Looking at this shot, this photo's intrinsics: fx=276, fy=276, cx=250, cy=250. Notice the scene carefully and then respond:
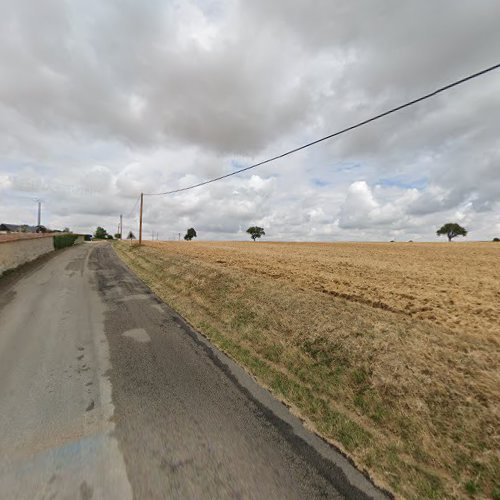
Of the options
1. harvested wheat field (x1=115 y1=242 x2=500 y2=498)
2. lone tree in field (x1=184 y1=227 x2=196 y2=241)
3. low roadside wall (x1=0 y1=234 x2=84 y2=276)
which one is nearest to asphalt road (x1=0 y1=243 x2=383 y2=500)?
harvested wheat field (x1=115 y1=242 x2=500 y2=498)

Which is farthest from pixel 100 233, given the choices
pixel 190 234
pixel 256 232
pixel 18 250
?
pixel 18 250

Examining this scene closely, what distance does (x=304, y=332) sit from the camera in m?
6.82

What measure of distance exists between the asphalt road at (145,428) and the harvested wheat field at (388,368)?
565 mm

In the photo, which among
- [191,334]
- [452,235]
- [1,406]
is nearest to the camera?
[1,406]

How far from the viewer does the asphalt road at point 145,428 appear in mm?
2936

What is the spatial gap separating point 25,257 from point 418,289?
27201 millimetres

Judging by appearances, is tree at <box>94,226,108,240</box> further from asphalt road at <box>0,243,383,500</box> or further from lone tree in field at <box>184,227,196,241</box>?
asphalt road at <box>0,243,383,500</box>

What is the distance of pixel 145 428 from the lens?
374 cm

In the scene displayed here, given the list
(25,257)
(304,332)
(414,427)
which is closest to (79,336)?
(304,332)

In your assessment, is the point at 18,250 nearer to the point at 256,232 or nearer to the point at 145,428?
the point at 145,428

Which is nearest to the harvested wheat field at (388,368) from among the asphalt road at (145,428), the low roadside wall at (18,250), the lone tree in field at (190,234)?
the asphalt road at (145,428)

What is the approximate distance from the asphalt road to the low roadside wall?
1409cm

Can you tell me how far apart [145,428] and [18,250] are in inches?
912

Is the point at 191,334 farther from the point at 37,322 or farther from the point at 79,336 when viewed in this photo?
the point at 37,322
